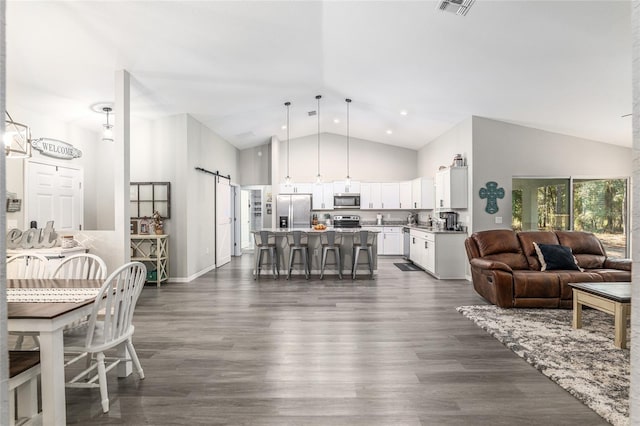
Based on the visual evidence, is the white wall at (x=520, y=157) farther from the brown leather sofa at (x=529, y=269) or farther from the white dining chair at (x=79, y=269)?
the white dining chair at (x=79, y=269)

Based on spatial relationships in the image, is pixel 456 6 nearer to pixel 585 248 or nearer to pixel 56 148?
pixel 585 248

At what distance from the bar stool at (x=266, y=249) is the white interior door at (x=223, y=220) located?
149cm

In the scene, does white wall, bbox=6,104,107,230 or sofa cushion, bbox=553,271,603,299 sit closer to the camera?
sofa cushion, bbox=553,271,603,299

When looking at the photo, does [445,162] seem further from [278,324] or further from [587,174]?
[278,324]

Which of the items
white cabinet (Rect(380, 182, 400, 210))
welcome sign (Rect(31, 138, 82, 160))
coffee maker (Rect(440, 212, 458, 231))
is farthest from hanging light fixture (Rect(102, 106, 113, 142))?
white cabinet (Rect(380, 182, 400, 210))

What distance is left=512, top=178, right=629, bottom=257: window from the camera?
597 cm

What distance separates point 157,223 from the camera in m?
5.90

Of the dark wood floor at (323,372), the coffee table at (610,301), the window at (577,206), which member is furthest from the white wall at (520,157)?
the coffee table at (610,301)

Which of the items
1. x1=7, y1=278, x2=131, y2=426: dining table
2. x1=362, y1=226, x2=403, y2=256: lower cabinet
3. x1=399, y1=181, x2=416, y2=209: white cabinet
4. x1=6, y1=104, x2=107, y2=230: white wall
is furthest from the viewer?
x1=362, y1=226, x2=403, y2=256: lower cabinet

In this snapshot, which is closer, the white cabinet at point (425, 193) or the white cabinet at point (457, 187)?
the white cabinet at point (457, 187)

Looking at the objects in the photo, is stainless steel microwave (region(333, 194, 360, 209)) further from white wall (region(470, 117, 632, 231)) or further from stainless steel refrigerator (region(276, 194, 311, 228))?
white wall (region(470, 117, 632, 231))

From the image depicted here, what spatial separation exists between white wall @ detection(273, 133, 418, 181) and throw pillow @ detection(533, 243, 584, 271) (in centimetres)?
539

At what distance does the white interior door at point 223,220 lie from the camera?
25.0 ft

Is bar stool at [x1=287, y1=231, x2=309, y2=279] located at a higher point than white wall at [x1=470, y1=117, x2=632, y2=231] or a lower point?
lower
